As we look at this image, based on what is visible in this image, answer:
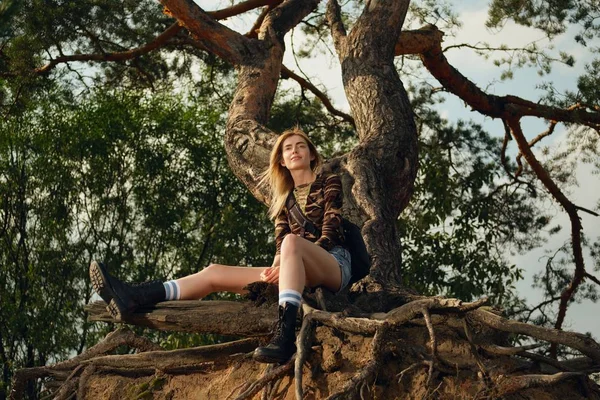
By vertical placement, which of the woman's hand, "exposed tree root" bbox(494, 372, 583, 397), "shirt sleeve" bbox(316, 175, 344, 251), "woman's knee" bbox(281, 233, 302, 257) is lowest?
"exposed tree root" bbox(494, 372, 583, 397)

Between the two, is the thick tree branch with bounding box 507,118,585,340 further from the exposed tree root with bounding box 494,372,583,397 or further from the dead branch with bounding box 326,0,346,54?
the exposed tree root with bounding box 494,372,583,397

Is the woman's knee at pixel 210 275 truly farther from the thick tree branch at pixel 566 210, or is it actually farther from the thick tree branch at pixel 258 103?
the thick tree branch at pixel 566 210

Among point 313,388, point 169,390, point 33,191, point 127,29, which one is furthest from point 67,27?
point 313,388

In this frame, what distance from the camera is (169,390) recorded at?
6055 mm

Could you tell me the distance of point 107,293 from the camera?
5.63 metres

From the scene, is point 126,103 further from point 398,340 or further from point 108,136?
point 398,340

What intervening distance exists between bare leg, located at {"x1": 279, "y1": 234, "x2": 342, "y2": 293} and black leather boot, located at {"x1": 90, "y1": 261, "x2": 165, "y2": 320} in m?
1.01

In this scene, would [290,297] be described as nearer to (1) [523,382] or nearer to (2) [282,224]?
(2) [282,224]

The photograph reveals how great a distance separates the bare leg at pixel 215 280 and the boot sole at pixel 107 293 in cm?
39

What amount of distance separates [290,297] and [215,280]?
92 cm

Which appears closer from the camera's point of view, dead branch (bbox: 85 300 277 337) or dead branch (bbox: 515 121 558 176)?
dead branch (bbox: 85 300 277 337)

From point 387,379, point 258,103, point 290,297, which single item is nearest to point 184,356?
point 290,297

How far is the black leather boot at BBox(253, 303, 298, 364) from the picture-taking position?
16.4 feet

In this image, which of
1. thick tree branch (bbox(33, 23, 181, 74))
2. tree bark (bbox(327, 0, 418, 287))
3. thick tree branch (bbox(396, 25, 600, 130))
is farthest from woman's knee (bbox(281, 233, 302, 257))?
thick tree branch (bbox(33, 23, 181, 74))
